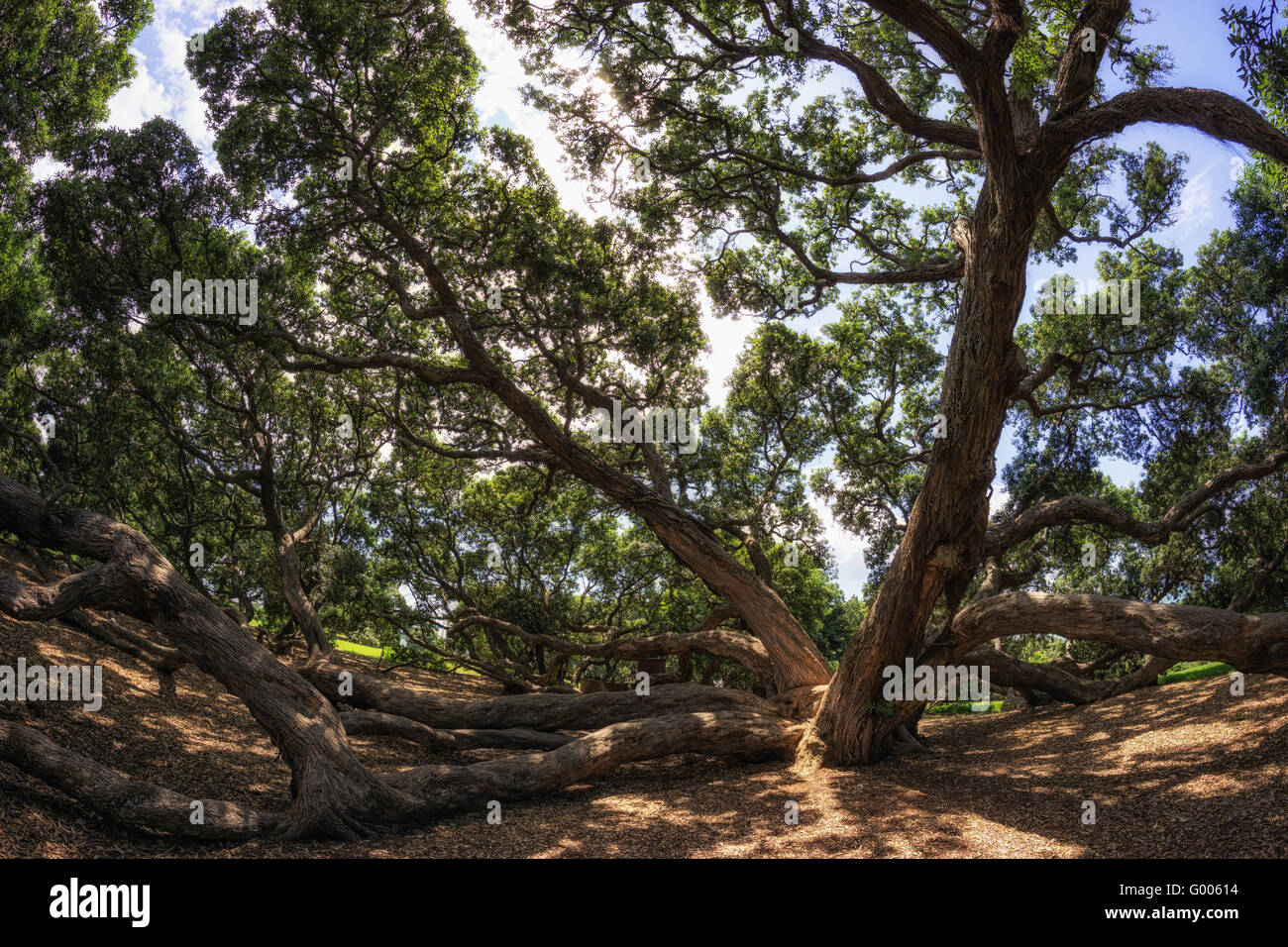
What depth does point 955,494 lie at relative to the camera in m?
7.84

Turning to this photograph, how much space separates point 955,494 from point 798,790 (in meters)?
3.47

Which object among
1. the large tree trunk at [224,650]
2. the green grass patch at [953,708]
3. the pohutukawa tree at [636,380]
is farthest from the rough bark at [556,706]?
the green grass patch at [953,708]

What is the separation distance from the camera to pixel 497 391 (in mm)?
10727

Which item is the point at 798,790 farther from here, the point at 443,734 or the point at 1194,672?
the point at 1194,672

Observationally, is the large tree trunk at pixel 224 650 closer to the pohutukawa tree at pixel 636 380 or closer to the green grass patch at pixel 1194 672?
the pohutukawa tree at pixel 636 380

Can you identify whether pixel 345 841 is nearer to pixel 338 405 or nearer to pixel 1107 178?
pixel 338 405

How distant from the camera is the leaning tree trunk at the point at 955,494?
7.16m

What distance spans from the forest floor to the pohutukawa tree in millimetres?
462

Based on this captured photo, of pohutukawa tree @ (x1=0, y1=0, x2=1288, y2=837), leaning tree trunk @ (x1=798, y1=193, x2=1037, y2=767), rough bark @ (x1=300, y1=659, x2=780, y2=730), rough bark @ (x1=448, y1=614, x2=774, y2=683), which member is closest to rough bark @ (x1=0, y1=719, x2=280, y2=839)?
pohutukawa tree @ (x1=0, y1=0, x2=1288, y2=837)

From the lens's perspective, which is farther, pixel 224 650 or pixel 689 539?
pixel 689 539

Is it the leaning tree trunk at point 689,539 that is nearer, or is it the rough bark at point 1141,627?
the rough bark at point 1141,627

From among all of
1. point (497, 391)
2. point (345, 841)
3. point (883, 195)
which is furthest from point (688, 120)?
point (345, 841)

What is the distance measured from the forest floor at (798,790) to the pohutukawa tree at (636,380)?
0.46 metres

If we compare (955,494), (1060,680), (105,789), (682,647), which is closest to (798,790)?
(955,494)
